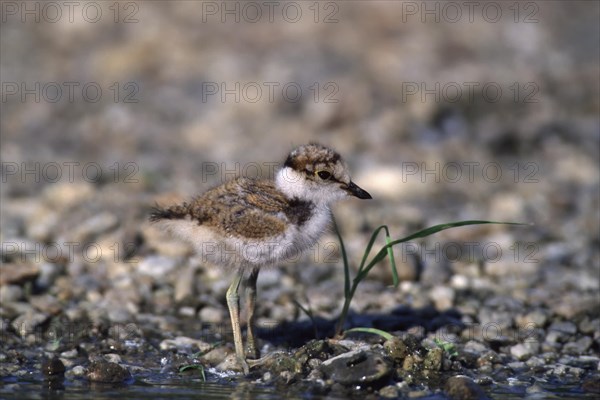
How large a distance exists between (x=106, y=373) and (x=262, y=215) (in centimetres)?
111

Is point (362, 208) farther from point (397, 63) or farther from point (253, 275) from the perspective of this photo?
point (397, 63)

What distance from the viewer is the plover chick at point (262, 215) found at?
4977 mm

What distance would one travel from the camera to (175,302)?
6477 millimetres

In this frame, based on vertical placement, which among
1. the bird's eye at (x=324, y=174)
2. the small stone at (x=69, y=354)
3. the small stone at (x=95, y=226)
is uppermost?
the bird's eye at (x=324, y=174)

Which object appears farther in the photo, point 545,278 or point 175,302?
point 545,278

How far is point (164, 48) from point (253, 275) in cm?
740

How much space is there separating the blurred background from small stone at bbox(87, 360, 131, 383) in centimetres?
122

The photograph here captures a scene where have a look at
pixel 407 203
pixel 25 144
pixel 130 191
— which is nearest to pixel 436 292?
pixel 407 203

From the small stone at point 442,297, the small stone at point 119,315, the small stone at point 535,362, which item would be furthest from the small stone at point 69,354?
the small stone at point 535,362

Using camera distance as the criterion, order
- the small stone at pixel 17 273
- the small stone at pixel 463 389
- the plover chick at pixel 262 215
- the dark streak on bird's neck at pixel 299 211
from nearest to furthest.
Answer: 1. the small stone at pixel 463 389
2. the plover chick at pixel 262 215
3. the dark streak on bird's neck at pixel 299 211
4. the small stone at pixel 17 273

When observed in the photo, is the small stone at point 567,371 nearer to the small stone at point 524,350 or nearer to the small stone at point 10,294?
the small stone at point 524,350

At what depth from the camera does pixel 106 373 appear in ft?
16.1

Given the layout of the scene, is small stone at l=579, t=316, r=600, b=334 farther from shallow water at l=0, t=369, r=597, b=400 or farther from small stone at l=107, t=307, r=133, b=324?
small stone at l=107, t=307, r=133, b=324

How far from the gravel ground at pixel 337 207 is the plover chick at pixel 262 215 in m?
0.54
